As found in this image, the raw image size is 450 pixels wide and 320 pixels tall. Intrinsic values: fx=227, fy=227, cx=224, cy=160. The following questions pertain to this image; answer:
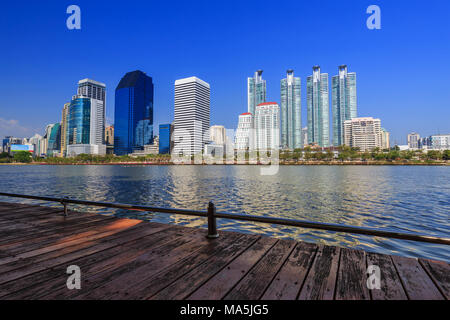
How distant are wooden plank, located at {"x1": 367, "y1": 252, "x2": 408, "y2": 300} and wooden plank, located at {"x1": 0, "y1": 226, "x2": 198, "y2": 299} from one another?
11.6 feet

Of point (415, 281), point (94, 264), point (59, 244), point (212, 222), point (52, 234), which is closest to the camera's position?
point (415, 281)

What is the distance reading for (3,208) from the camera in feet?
30.1

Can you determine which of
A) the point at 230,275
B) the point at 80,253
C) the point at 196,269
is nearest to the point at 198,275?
the point at 196,269

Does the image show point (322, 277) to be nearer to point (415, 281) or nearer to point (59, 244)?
point (415, 281)

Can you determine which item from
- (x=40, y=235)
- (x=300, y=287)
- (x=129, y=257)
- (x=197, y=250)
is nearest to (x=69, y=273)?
(x=129, y=257)

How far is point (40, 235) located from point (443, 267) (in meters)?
8.31

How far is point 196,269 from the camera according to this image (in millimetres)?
3691

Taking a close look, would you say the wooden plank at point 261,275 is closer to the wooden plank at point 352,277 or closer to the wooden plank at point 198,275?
the wooden plank at point 198,275

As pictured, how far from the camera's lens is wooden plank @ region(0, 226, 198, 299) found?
120 inches

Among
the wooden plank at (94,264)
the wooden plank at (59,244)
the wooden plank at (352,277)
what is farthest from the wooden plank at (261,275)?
the wooden plank at (59,244)

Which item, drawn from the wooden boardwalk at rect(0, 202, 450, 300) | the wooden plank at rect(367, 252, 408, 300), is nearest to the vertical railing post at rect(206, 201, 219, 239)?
the wooden boardwalk at rect(0, 202, 450, 300)

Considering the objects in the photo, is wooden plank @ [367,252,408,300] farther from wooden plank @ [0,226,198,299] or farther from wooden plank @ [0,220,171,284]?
wooden plank @ [0,220,171,284]

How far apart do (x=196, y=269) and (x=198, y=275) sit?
0.69ft
